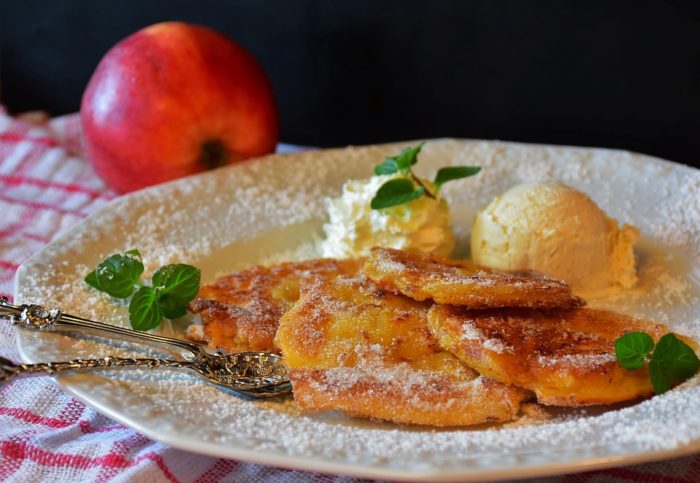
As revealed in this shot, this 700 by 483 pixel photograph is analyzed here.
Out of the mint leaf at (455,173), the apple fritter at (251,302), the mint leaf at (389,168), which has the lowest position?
the apple fritter at (251,302)

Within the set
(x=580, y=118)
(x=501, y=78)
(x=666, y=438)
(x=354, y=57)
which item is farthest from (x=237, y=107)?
(x=666, y=438)

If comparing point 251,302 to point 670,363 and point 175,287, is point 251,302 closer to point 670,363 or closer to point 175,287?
point 175,287

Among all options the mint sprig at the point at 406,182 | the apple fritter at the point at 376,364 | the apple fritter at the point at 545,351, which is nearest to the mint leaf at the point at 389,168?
the mint sprig at the point at 406,182

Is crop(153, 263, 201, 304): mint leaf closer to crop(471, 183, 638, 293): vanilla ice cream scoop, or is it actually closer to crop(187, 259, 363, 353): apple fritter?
crop(187, 259, 363, 353): apple fritter

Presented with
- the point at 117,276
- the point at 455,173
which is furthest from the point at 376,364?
the point at 455,173

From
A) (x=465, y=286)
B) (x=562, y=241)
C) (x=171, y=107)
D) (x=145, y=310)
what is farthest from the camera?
(x=171, y=107)

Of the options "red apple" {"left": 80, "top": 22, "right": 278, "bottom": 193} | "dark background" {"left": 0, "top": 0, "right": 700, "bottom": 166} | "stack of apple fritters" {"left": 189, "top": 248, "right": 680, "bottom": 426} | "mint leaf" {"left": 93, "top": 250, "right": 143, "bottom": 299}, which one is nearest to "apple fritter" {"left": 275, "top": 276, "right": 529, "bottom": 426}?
"stack of apple fritters" {"left": 189, "top": 248, "right": 680, "bottom": 426}

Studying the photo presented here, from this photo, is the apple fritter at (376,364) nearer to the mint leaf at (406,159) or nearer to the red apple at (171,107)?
the mint leaf at (406,159)
